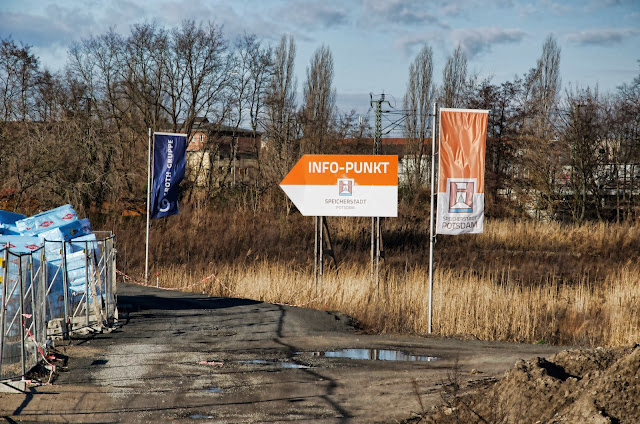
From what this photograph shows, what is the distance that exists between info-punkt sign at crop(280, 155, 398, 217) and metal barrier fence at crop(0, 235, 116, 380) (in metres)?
6.25

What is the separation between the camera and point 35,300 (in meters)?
9.94

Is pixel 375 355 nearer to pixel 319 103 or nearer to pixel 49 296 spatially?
pixel 49 296

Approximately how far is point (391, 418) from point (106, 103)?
1625 inches

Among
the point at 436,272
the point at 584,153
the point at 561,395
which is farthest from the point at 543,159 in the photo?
the point at 561,395

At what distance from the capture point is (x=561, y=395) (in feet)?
22.7

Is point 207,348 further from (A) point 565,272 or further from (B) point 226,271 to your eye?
(A) point 565,272

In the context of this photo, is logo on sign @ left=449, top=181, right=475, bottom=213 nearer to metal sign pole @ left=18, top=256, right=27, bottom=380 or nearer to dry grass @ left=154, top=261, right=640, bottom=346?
dry grass @ left=154, top=261, right=640, bottom=346

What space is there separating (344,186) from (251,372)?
9927 mm

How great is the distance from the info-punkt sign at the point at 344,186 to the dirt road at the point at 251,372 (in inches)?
190

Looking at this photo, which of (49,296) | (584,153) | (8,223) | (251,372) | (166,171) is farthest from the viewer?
(584,153)

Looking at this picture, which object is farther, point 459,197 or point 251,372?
point 459,197

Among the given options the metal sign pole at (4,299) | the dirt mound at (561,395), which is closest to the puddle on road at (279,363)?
the dirt mound at (561,395)

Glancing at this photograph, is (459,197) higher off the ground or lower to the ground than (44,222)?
higher

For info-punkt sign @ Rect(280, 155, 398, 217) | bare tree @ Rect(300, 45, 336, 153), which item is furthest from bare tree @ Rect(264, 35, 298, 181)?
info-punkt sign @ Rect(280, 155, 398, 217)
